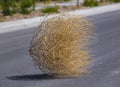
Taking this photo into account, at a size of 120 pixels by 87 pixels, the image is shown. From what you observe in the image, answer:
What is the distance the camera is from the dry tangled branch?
1034 centimetres

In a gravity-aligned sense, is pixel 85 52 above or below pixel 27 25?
above

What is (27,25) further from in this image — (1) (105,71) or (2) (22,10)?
(1) (105,71)

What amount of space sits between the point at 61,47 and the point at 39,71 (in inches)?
58.6

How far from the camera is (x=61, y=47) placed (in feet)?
34.0

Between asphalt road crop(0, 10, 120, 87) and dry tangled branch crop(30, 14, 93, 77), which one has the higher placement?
dry tangled branch crop(30, 14, 93, 77)

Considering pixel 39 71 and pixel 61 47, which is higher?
pixel 61 47

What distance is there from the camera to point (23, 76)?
1119cm

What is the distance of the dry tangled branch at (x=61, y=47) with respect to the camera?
10344mm

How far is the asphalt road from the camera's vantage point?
10391 millimetres

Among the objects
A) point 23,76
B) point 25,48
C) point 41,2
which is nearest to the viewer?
point 23,76

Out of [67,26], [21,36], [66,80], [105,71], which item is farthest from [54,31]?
[21,36]

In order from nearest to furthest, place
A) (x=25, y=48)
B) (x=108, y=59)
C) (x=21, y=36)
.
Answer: (x=108, y=59), (x=25, y=48), (x=21, y=36)

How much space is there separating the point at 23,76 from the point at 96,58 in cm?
310

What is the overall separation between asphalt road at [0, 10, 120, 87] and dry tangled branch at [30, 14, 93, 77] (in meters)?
0.26
